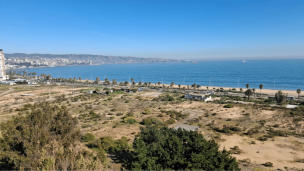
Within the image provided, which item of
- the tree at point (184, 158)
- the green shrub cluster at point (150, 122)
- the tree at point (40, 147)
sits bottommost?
the green shrub cluster at point (150, 122)

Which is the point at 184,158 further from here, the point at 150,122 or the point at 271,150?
the point at 150,122

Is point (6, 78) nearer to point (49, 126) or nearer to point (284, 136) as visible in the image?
point (49, 126)

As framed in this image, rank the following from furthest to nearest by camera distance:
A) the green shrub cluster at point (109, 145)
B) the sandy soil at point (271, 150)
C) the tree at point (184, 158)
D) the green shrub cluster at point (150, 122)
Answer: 1. the green shrub cluster at point (150, 122)
2. the green shrub cluster at point (109, 145)
3. the sandy soil at point (271, 150)
4. the tree at point (184, 158)

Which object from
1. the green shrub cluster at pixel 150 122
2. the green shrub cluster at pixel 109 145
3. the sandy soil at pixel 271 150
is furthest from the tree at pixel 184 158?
the green shrub cluster at pixel 150 122

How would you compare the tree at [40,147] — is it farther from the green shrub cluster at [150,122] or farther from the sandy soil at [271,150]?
the green shrub cluster at [150,122]

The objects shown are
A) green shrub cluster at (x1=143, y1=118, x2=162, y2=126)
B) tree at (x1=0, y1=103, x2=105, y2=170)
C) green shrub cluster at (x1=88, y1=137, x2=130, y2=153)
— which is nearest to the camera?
tree at (x1=0, y1=103, x2=105, y2=170)

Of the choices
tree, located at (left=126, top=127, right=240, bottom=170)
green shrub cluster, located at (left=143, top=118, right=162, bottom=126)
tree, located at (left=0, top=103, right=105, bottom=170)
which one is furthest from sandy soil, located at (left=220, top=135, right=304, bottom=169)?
tree, located at (left=0, top=103, right=105, bottom=170)

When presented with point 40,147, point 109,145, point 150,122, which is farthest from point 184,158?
point 150,122

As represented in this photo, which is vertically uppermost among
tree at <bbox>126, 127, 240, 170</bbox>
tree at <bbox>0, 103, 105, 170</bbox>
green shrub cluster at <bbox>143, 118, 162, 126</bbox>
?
tree at <bbox>0, 103, 105, 170</bbox>

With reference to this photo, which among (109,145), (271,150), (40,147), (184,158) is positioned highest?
(40,147)

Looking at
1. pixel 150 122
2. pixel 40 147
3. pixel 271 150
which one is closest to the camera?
pixel 40 147

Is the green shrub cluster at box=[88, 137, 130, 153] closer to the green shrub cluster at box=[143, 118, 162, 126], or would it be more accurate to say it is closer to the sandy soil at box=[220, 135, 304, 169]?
the green shrub cluster at box=[143, 118, 162, 126]

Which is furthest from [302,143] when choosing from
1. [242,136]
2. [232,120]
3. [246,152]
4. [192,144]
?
[192,144]

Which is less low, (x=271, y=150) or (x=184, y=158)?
(x=184, y=158)
